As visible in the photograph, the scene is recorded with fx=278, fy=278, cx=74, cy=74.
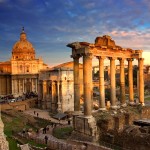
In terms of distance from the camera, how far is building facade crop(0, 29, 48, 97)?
65562 mm

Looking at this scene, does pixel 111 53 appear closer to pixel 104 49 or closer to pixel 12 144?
pixel 104 49

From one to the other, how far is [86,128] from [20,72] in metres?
49.0

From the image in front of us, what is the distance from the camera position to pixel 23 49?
73.1m

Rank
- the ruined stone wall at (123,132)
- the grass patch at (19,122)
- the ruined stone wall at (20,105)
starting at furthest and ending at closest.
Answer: the ruined stone wall at (20,105) < the grass patch at (19,122) < the ruined stone wall at (123,132)

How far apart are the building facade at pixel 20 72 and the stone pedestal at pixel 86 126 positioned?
42.9 meters

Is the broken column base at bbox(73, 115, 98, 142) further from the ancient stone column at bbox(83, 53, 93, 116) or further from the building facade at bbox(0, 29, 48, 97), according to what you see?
the building facade at bbox(0, 29, 48, 97)

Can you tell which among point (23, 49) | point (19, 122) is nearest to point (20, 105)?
point (19, 122)

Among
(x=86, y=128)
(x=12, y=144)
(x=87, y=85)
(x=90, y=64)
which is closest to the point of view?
(x=86, y=128)

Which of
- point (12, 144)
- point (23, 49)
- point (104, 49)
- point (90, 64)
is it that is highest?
point (23, 49)

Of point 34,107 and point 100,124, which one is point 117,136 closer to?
point 100,124

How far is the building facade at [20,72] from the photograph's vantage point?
65562 mm

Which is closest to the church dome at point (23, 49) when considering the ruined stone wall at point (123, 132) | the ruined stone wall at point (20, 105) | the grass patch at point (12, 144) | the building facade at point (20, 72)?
the building facade at point (20, 72)

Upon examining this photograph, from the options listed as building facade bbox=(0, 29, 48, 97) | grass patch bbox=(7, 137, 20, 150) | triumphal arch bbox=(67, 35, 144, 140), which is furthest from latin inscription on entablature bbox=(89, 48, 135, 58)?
building facade bbox=(0, 29, 48, 97)

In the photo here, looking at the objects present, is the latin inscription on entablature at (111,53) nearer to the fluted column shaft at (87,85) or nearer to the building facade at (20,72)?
the fluted column shaft at (87,85)
